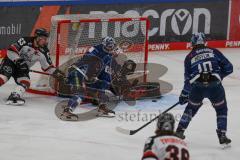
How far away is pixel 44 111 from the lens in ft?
27.5

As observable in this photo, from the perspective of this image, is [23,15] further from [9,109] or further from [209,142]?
[209,142]

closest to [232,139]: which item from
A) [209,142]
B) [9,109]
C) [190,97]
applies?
[209,142]

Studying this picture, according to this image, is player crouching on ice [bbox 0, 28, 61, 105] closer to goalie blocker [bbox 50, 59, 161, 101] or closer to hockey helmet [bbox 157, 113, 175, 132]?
goalie blocker [bbox 50, 59, 161, 101]

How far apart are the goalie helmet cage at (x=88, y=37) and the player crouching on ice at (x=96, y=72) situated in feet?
2.08

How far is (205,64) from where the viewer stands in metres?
6.84

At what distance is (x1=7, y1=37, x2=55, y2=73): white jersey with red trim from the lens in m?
8.67

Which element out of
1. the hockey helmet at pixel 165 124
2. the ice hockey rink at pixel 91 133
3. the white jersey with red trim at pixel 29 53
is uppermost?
the white jersey with red trim at pixel 29 53

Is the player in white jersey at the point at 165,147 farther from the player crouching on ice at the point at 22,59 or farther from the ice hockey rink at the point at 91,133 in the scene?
the player crouching on ice at the point at 22,59

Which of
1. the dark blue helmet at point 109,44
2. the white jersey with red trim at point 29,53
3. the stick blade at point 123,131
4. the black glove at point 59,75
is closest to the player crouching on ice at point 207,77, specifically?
the stick blade at point 123,131

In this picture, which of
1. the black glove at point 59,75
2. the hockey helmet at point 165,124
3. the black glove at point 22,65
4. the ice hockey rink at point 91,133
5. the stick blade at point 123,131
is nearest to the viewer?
the hockey helmet at point 165,124

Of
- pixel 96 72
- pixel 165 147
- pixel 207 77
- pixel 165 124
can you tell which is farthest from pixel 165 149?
pixel 96 72

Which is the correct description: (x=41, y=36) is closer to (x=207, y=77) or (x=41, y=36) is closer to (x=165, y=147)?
(x=207, y=77)

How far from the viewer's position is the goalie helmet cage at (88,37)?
925 centimetres

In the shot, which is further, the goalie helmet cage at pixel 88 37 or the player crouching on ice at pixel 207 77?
the goalie helmet cage at pixel 88 37
